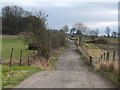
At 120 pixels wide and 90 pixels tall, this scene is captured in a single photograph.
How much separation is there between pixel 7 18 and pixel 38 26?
49664mm

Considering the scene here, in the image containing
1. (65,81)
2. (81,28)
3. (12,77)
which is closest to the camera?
(65,81)

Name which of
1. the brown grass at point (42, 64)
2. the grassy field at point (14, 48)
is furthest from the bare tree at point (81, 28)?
the brown grass at point (42, 64)

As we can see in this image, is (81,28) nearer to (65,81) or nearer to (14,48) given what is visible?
(14,48)

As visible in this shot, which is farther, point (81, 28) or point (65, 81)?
point (81, 28)

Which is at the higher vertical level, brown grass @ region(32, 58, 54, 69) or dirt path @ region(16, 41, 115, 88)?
dirt path @ region(16, 41, 115, 88)

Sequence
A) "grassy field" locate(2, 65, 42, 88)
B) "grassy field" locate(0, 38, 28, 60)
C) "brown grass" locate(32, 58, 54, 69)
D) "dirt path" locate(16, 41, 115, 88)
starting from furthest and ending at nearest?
"grassy field" locate(0, 38, 28, 60) < "brown grass" locate(32, 58, 54, 69) < "grassy field" locate(2, 65, 42, 88) < "dirt path" locate(16, 41, 115, 88)

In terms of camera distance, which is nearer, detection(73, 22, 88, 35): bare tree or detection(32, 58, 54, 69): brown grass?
detection(32, 58, 54, 69): brown grass

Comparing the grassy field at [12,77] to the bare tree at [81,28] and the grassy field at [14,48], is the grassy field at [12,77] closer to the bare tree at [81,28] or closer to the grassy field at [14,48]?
the grassy field at [14,48]

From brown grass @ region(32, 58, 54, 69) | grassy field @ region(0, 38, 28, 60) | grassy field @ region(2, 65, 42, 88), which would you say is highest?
grassy field @ region(2, 65, 42, 88)

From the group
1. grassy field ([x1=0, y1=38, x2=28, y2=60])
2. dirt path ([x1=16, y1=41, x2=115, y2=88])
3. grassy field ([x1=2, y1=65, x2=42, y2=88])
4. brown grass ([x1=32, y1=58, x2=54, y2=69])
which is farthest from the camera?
grassy field ([x1=0, y1=38, x2=28, y2=60])

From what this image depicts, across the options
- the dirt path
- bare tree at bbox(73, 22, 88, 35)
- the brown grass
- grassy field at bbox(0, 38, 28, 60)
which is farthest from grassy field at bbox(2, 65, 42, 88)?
bare tree at bbox(73, 22, 88, 35)

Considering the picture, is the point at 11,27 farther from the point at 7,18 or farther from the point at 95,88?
the point at 95,88

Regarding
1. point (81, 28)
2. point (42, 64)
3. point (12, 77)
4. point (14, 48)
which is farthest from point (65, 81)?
point (81, 28)

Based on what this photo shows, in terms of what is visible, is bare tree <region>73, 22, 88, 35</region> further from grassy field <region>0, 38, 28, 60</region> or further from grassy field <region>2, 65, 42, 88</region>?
grassy field <region>2, 65, 42, 88</region>
